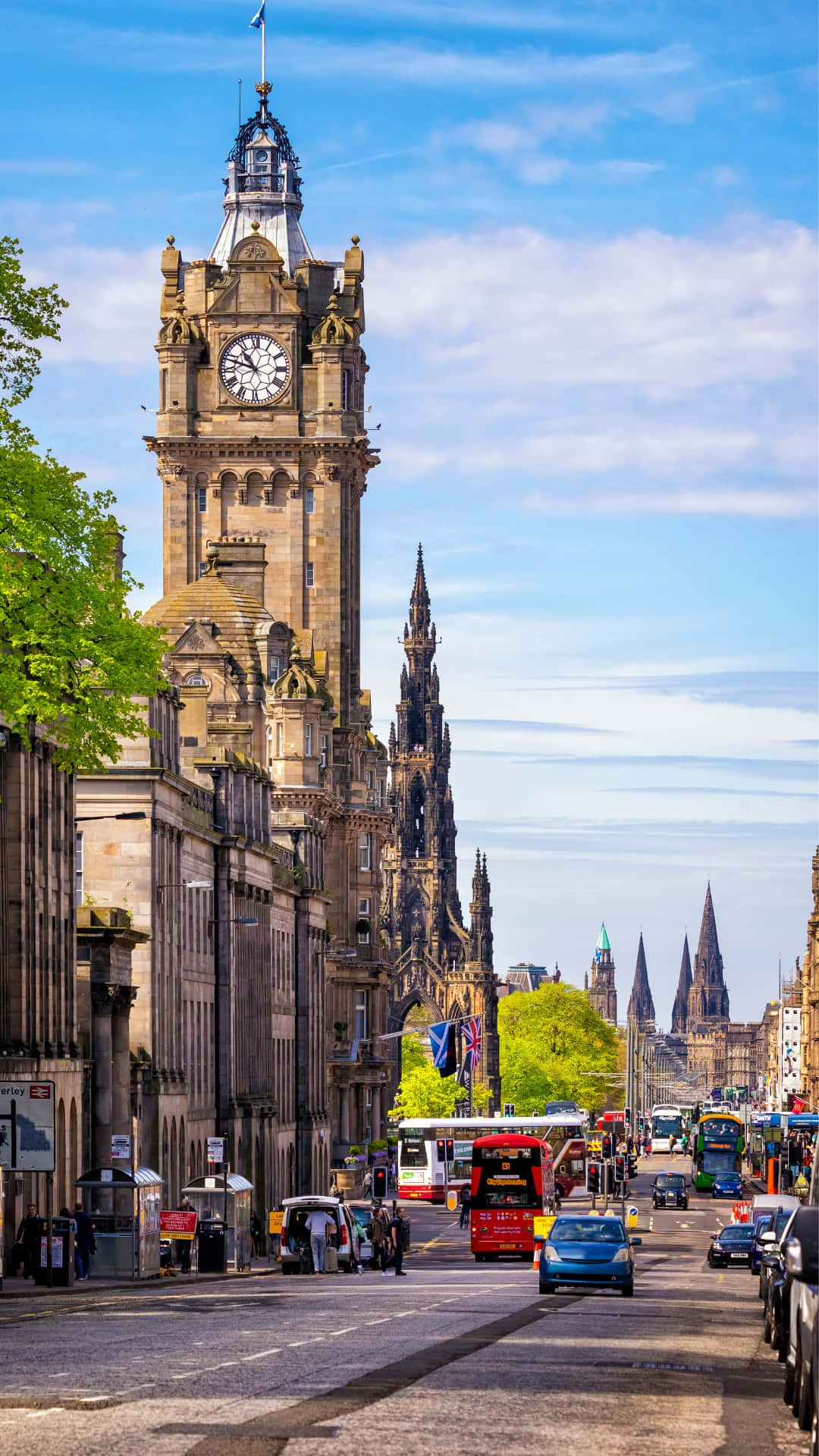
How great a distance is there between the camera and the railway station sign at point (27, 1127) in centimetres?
4584

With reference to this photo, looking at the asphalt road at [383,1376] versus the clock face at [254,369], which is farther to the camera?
the clock face at [254,369]

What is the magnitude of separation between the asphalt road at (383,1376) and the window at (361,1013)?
8467 cm

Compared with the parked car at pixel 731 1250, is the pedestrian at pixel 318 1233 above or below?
above

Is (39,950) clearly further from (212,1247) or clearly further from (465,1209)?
(465,1209)

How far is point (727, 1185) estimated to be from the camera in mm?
148625

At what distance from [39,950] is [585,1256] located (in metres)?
15.8

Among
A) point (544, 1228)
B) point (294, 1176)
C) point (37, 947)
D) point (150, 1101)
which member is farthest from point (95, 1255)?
point (294, 1176)

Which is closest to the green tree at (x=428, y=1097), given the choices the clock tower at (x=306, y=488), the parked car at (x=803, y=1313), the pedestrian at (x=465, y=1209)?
the clock tower at (x=306, y=488)

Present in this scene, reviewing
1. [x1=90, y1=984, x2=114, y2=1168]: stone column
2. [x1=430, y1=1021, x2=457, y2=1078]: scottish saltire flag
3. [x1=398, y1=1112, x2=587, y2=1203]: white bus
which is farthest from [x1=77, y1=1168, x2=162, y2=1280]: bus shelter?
[x1=398, y1=1112, x2=587, y2=1203]: white bus

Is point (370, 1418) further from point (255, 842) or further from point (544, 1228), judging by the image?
point (255, 842)

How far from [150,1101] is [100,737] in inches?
1191

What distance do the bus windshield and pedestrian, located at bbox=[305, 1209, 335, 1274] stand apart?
17.8m

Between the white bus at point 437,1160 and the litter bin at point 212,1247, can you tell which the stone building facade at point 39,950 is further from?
the white bus at point 437,1160

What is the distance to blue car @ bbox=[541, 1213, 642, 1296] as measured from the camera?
160 feet
